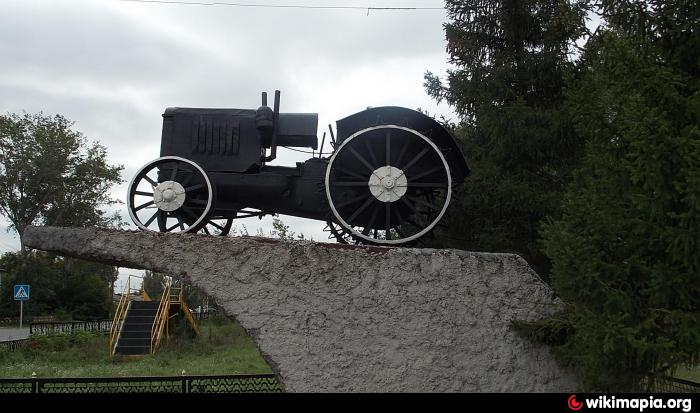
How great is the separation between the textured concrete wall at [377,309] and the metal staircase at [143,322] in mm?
11189

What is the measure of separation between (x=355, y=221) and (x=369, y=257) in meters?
0.78

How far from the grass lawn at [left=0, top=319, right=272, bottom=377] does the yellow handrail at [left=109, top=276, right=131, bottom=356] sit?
1.00 feet

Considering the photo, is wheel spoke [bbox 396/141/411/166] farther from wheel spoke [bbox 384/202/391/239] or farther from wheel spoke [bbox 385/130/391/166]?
wheel spoke [bbox 384/202/391/239]

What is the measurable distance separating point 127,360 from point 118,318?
2052mm


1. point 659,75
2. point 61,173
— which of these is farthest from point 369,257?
point 61,173

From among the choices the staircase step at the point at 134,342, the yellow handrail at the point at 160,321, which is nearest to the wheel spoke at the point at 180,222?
the yellow handrail at the point at 160,321

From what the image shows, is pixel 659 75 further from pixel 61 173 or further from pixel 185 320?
pixel 61 173

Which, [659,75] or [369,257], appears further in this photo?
[369,257]

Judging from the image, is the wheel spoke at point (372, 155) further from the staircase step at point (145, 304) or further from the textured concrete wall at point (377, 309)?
the staircase step at point (145, 304)

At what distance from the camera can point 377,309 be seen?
4.82 m

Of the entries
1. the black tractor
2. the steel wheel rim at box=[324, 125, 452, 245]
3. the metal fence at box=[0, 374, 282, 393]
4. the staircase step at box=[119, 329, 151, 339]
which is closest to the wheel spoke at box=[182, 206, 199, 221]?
the black tractor

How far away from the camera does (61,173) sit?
1065 inches

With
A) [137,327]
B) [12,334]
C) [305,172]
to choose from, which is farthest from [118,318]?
[305,172]

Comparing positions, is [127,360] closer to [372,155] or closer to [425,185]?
[372,155]
